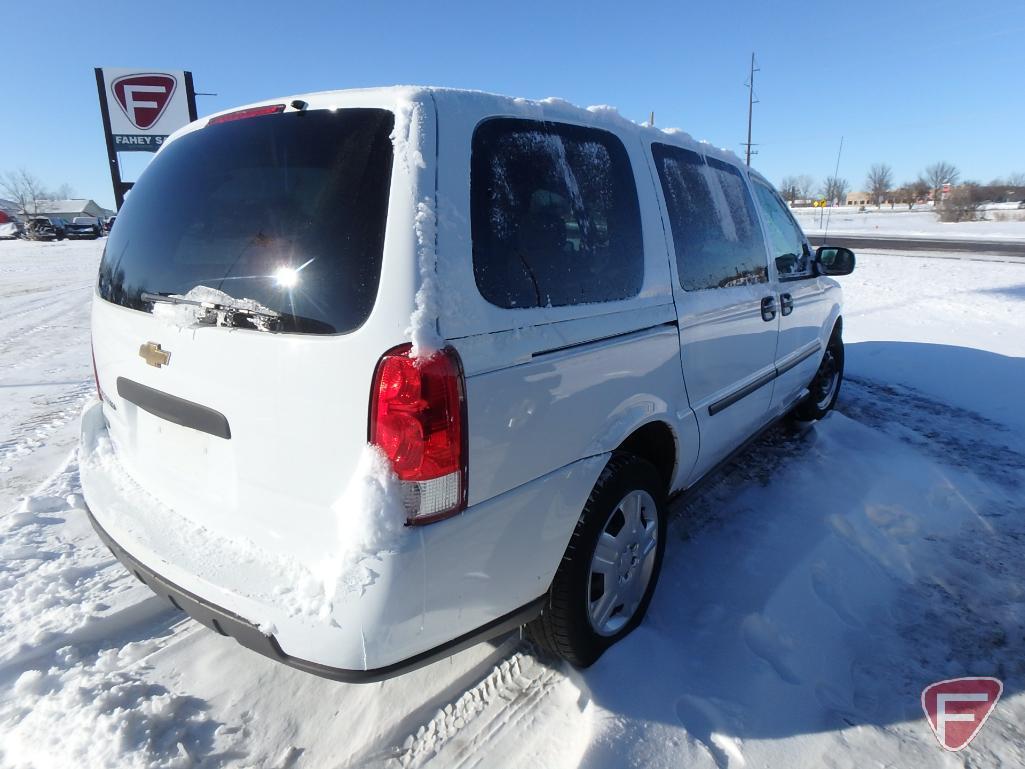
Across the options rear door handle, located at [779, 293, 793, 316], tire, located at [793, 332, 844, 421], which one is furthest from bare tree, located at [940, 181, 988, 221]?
rear door handle, located at [779, 293, 793, 316]

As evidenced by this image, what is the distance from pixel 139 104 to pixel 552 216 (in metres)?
12.8

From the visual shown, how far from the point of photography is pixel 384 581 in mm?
1463

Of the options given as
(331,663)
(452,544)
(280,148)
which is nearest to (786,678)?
(452,544)

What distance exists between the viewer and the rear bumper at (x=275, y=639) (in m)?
1.54

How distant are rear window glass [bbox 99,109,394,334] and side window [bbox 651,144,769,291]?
1.42 m

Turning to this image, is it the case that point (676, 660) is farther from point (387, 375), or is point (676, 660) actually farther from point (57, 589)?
point (57, 589)

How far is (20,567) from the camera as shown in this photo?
2.74 meters

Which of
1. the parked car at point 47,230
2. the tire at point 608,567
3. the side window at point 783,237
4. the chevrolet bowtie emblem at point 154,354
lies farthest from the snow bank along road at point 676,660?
the parked car at point 47,230

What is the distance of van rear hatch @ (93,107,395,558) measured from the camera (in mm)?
1496

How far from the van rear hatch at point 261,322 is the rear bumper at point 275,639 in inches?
8.3

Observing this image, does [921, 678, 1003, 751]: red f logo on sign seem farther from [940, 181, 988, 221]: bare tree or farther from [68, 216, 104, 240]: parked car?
[940, 181, 988, 221]: bare tree

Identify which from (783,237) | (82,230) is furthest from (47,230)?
(783,237)

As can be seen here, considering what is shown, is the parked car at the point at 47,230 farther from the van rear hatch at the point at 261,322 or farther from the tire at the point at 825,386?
the tire at the point at 825,386

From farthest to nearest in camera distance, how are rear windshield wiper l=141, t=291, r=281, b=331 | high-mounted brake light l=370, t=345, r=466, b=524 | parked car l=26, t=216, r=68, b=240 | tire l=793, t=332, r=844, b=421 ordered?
1. parked car l=26, t=216, r=68, b=240
2. tire l=793, t=332, r=844, b=421
3. rear windshield wiper l=141, t=291, r=281, b=331
4. high-mounted brake light l=370, t=345, r=466, b=524
